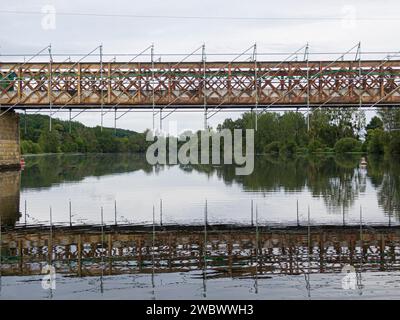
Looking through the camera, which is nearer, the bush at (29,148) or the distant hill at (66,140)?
the bush at (29,148)

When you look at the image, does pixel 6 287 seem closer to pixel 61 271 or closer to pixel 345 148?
pixel 61 271

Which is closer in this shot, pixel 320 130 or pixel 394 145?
pixel 394 145

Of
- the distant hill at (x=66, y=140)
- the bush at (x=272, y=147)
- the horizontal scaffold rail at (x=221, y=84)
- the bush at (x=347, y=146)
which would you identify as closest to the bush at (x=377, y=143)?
the bush at (x=347, y=146)

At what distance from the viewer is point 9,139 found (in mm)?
53031

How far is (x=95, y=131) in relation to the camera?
198 metres

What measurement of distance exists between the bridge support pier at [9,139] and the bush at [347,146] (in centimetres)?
7609

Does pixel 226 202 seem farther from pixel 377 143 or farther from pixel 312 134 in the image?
pixel 312 134

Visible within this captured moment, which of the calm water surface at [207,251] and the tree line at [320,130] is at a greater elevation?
the tree line at [320,130]

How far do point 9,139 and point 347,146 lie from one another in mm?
79503

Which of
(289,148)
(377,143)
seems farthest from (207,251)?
(289,148)

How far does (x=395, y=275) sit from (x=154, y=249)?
631 centimetres

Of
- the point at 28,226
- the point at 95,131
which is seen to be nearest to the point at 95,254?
the point at 28,226

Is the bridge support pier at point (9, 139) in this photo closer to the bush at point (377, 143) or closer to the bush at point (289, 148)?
the bush at point (377, 143)

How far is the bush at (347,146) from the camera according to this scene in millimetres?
118062
